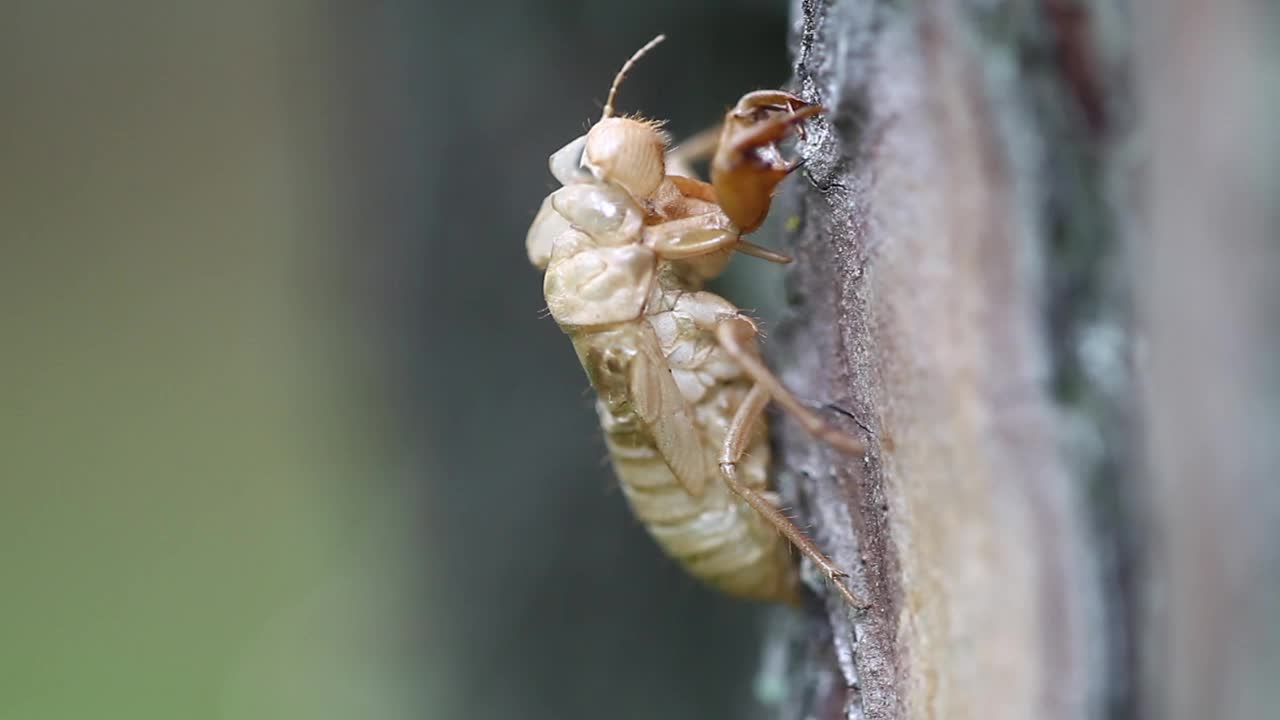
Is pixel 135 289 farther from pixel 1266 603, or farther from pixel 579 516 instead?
pixel 1266 603

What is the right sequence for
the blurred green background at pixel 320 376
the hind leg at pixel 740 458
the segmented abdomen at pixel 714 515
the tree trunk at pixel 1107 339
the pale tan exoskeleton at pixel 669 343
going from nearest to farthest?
the tree trunk at pixel 1107 339
the hind leg at pixel 740 458
the pale tan exoskeleton at pixel 669 343
the segmented abdomen at pixel 714 515
the blurred green background at pixel 320 376

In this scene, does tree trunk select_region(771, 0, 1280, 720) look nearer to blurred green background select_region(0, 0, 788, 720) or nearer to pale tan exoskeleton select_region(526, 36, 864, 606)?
pale tan exoskeleton select_region(526, 36, 864, 606)

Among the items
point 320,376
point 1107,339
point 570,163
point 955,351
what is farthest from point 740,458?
point 320,376

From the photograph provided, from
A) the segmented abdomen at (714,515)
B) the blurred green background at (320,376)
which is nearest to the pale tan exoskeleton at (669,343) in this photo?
the segmented abdomen at (714,515)

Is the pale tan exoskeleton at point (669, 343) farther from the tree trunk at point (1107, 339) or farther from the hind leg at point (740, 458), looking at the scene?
→ the tree trunk at point (1107, 339)

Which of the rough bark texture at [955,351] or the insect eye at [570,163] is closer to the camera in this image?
the rough bark texture at [955,351]

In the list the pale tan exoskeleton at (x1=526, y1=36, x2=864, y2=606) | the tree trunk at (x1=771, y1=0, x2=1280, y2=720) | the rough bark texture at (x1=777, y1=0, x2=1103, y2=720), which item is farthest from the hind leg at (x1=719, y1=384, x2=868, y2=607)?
the tree trunk at (x1=771, y1=0, x2=1280, y2=720)

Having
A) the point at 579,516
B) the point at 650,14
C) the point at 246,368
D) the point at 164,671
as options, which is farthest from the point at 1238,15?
the point at 246,368

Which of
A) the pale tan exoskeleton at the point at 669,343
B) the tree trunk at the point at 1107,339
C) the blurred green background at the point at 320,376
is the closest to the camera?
the tree trunk at the point at 1107,339

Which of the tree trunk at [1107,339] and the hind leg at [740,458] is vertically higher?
the tree trunk at [1107,339]
